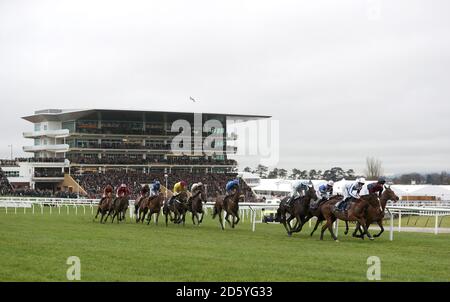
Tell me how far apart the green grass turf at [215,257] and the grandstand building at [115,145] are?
167ft

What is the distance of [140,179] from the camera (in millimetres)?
61688

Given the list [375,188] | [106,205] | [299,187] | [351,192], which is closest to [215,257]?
[351,192]

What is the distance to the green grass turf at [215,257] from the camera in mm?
9227

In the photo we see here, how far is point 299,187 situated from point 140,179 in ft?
146

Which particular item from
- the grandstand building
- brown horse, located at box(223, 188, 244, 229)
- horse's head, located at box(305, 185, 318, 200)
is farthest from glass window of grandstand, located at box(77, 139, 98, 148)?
horse's head, located at box(305, 185, 318, 200)

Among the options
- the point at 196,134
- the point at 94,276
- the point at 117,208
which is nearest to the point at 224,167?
the point at 196,134

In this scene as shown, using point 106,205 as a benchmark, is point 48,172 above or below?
above

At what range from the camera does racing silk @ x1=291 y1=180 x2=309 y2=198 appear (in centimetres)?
1836

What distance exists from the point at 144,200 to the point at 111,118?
47714 mm

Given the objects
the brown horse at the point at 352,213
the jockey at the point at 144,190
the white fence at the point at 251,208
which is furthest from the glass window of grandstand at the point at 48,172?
the brown horse at the point at 352,213

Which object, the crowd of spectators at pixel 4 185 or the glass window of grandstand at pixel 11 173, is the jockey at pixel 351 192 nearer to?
the crowd of spectators at pixel 4 185

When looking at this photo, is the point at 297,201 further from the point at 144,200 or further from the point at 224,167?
the point at 224,167

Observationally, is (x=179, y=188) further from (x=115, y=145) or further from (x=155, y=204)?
(x=115, y=145)
